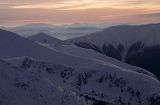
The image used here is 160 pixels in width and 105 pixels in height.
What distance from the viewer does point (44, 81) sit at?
14725 centimetres

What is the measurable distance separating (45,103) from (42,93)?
714 cm

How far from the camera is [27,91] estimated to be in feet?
449

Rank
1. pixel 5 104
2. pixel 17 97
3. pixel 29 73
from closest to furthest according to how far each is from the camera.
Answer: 1. pixel 5 104
2. pixel 17 97
3. pixel 29 73

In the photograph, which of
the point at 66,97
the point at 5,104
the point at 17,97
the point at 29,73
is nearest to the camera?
the point at 5,104

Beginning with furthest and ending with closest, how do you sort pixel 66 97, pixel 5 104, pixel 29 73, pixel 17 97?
pixel 29 73, pixel 66 97, pixel 17 97, pixel 5 104

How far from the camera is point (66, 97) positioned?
5502 inches

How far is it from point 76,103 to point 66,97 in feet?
12.4

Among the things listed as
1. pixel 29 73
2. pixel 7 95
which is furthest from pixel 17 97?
pixel 29 73

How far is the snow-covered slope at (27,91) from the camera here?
423 ft

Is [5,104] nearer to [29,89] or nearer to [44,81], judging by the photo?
[29,89]

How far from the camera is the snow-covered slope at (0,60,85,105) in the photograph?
129 metres

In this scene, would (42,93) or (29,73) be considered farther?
(29,73)

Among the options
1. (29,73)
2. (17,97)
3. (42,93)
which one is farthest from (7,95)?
(29,73)

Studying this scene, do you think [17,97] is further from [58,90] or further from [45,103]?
[58,90]
